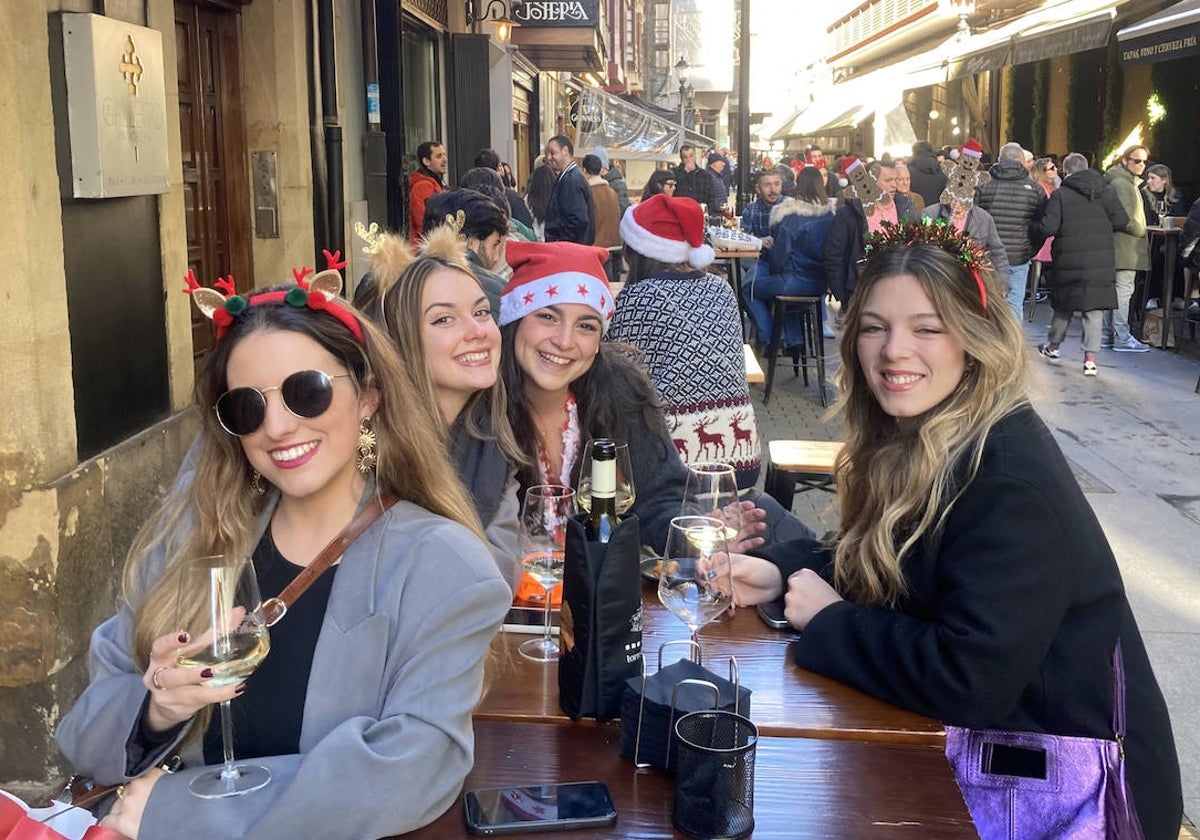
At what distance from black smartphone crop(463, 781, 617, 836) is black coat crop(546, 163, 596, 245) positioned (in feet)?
34.1

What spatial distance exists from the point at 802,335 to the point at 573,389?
7.16m

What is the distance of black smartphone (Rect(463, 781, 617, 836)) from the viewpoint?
5.54 ft

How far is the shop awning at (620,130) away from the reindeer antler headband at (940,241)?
17.0 metres

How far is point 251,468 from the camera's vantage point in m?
2.01

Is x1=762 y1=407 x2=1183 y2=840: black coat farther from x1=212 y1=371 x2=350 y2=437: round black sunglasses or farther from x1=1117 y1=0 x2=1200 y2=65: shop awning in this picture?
x1=1117 y1=0 x2=1200 y2=65: shop awning

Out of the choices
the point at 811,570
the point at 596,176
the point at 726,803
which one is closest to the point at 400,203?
the point at 596,176

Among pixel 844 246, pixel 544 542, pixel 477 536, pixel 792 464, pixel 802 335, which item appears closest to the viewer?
pixel 477 536

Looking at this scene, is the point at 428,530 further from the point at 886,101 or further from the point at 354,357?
the point at 886,101

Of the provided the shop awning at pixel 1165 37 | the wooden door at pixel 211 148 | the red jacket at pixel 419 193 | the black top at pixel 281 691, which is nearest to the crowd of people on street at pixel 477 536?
the black top at pixel 281 691

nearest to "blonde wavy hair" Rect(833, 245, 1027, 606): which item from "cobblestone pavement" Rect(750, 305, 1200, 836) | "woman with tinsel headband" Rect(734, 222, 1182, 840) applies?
"woman with tinsel headband" Rect(734, 222, 1182, 840)

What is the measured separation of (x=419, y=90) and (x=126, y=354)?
27.6ft

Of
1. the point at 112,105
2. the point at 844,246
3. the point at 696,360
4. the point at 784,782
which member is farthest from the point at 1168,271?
the point at 784,782

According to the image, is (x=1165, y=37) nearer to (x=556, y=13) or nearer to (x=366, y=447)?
(x=556, y=13)

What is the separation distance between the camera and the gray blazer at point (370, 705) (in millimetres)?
1608
